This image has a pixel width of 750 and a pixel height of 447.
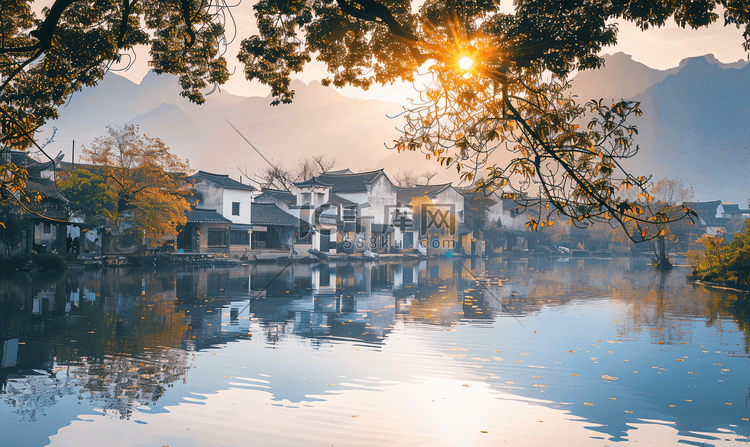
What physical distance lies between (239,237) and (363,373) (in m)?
40.3

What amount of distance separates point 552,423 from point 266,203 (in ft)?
161

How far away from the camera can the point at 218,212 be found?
46688mm

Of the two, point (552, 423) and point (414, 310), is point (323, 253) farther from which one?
point (552, 423)

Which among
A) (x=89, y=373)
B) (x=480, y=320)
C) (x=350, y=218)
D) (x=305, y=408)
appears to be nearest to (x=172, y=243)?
(x=350, y=218)

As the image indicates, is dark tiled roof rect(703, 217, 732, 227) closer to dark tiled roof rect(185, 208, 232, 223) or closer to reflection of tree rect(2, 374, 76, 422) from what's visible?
dark tiled roof rect(185, 208, 232, 223)

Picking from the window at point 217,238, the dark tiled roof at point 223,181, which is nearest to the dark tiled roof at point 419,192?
the dark tiled roof at point 223,181

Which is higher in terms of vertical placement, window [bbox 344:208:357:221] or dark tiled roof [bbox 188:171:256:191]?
dark tiled roof [bbox 188:171:256:191]

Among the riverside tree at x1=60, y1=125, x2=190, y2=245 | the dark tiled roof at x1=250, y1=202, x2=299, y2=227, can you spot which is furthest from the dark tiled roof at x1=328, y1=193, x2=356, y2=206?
the riverside tree at x1=60, y1=125, x2=190, y2=245

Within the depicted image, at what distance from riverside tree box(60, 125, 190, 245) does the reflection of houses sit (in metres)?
9.69

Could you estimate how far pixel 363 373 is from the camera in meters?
9.31

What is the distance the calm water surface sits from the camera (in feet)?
21.5

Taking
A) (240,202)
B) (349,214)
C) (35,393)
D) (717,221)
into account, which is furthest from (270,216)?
(717,221)

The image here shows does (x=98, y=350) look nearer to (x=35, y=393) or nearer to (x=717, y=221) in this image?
(x=35, y=393)

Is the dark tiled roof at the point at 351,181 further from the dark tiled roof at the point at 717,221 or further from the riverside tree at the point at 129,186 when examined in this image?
the dark tiled roof at the point at 717,221
